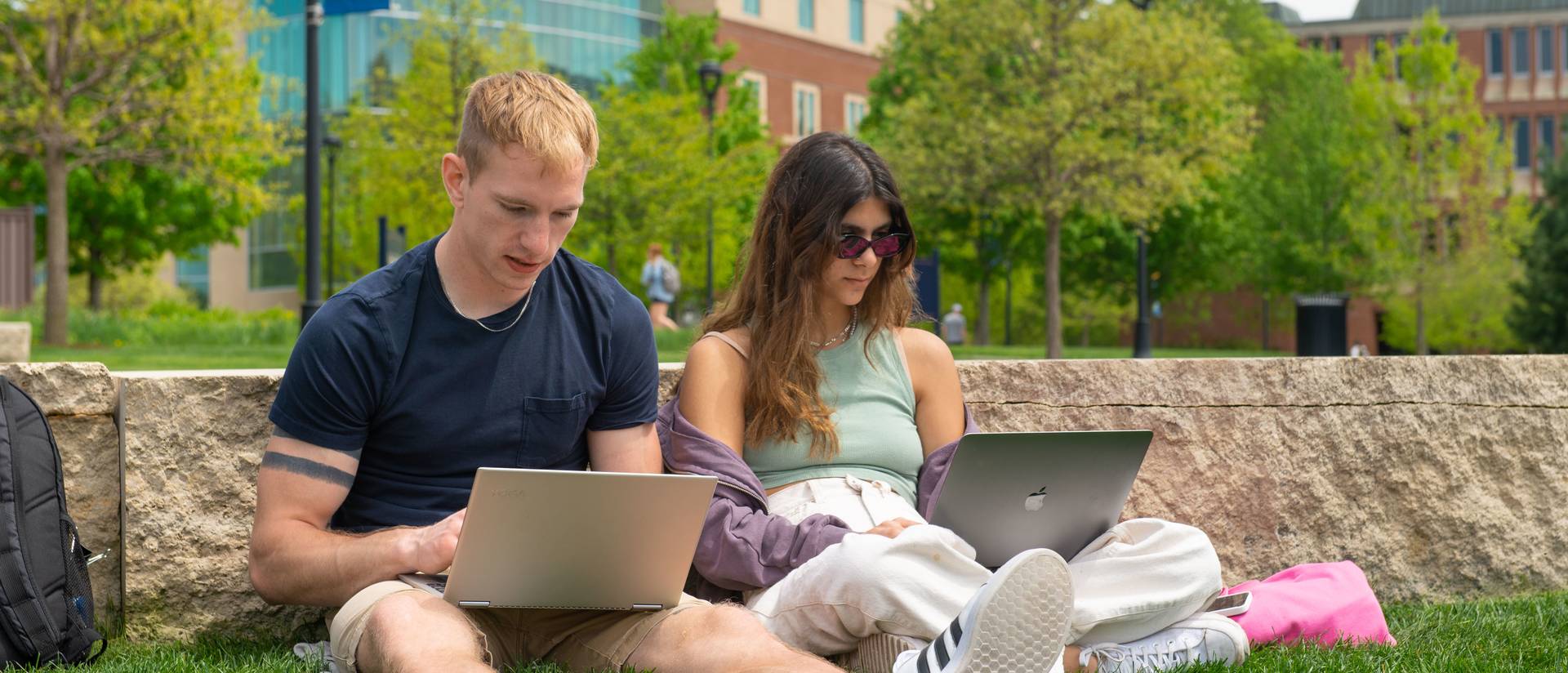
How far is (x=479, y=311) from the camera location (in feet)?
10.0

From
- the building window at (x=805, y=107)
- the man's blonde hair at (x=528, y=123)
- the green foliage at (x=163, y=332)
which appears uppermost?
the building window at (x=805, y=107)

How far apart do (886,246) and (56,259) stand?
16367 mm

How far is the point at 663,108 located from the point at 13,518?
23.4 m

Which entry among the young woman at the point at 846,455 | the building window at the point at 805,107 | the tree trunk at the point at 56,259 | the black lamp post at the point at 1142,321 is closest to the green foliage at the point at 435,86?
the tree trunk at the point at 56,259

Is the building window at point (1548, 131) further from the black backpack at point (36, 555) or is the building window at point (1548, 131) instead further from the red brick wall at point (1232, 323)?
the black backpack at point (36, 555)

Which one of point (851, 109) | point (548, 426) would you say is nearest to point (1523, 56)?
point (851, 109)

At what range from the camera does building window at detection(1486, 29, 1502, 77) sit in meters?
51.6

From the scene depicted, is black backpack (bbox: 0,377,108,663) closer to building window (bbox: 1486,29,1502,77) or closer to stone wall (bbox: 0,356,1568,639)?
stone wall (bbox: 0,356,1568,639)

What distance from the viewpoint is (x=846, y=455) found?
3.62 meters

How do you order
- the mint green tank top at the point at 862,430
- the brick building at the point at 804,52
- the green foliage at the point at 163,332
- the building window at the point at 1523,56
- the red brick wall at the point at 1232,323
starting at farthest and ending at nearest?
the building window at the point at 1523,56 < the brick building at the point at 804,52 < the red brick wall at the point at 1232,323 < the green foliage at the point at 163,332 < the mint green tank top at the point at 862,430

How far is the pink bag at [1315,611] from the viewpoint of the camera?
3.67m

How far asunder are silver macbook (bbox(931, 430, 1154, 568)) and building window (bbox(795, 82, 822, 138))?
45.7 metres

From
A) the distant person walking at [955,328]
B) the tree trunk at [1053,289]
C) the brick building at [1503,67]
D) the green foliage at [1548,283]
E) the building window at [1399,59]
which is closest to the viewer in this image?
the tree trunk at [1053,289]

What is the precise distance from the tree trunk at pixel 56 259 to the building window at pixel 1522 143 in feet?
161
